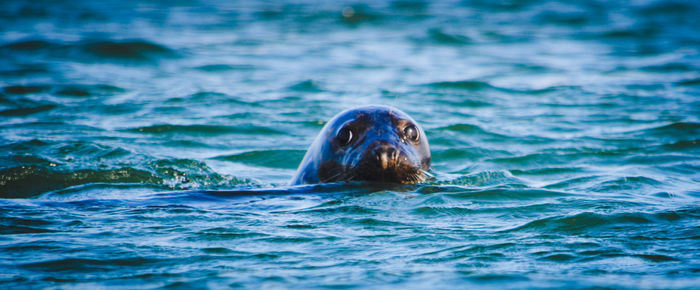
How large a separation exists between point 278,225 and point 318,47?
13.6m

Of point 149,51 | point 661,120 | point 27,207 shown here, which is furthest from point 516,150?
point 149,51

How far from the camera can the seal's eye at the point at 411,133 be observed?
19.3 ft

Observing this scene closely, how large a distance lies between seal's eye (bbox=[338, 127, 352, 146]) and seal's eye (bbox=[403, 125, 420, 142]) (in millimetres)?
409

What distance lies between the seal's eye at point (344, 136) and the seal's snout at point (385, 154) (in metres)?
0.35

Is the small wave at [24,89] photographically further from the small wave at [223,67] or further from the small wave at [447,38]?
the small wave at [447,38]

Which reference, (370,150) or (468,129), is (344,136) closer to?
(370,150)

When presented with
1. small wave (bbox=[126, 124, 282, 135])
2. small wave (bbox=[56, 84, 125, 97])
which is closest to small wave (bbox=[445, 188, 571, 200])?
small wave (bbox=[126, 124, 282, 135])

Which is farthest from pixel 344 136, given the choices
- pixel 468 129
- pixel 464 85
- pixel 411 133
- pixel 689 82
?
pixel 689 82

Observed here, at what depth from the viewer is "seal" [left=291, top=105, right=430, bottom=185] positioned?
5.54 m

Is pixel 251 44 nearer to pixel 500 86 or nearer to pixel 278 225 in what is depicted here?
pixel 500 86

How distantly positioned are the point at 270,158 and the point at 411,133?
10.2 feet

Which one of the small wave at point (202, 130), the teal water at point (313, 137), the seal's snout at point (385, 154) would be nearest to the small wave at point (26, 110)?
the teal water at point (313, 137)

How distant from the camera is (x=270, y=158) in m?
8.73

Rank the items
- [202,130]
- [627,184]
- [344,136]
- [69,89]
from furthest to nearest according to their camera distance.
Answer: [69,89] → [202,130] → [627,184] → [344,136]
